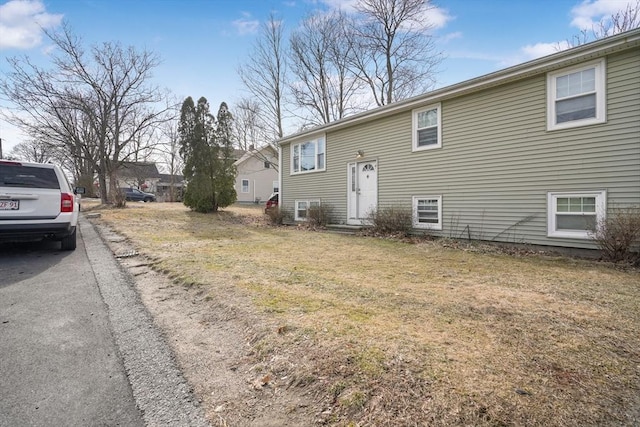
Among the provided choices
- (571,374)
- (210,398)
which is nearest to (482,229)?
(571,374)

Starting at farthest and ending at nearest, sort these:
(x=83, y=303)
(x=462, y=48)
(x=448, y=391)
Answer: (x=462, y=48), (x=83, y=303), (x=448, y=391)

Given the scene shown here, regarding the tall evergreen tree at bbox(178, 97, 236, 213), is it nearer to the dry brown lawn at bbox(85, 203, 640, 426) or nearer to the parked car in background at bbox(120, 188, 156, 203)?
the dry brown lawn at bbox(85, 203, 640, 426)

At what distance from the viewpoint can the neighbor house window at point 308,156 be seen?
13.1m

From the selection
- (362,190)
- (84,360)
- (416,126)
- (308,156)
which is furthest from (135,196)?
(84,360)

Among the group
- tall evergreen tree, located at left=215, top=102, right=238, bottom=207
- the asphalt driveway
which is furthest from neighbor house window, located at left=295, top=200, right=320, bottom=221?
the asphalt driveway

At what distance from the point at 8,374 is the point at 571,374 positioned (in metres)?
3.71

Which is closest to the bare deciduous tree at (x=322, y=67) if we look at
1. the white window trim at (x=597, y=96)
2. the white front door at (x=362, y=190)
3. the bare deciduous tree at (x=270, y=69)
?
the bare deciduous tree at (x=270, y=69)

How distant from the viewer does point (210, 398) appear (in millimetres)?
1963

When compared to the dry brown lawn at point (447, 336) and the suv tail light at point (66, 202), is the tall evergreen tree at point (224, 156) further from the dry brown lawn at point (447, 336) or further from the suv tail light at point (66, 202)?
the dry brown lawn at point (447, 336)

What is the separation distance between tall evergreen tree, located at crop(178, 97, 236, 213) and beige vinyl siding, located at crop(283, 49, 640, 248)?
34.9ft

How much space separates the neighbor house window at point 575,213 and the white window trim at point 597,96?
4.69 ft

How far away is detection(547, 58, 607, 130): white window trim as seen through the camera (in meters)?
6.47

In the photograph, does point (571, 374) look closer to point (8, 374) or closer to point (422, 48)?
point (8, 374)

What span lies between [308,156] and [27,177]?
30.7ft
